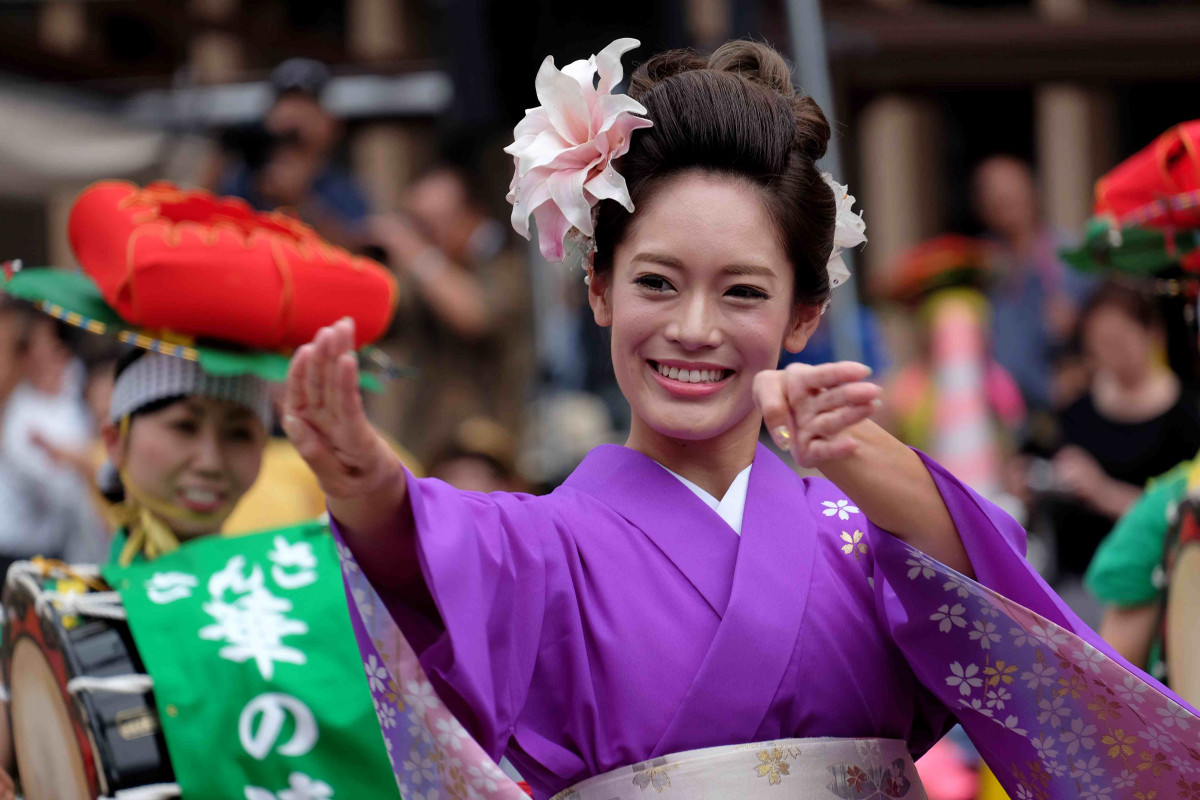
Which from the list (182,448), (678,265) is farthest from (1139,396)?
(678,265)

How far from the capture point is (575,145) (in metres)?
2.12

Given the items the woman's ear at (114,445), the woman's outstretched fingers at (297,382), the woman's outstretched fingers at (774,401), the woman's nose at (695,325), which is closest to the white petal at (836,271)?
the woman's nose at (695,325)

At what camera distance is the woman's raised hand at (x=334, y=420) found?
1638mm

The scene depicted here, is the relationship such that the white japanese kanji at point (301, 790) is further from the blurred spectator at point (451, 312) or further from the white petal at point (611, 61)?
the blurred spectator at point (451, 312)

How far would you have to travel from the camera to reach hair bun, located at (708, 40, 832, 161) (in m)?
2.21

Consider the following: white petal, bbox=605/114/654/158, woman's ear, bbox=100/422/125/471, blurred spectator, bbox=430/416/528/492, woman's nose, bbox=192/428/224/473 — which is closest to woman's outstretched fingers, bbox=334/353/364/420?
white petal, bbox=605/114/654/158

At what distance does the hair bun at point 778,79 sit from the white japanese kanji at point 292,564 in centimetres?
134

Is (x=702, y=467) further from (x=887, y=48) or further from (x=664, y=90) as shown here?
(x=887, y=48)

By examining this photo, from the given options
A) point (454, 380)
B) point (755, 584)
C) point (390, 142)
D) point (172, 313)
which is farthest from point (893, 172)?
point (755, 584)

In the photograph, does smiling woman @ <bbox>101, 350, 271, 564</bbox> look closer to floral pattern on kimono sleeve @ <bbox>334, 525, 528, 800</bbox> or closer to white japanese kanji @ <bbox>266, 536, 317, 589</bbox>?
white japanese kanji @ <bbox>266, 536, 317, 589</bbox>

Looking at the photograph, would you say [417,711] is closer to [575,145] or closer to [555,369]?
[575,145]

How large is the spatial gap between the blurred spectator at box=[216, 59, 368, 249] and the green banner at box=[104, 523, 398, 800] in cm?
256

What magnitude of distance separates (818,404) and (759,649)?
1.43 feet

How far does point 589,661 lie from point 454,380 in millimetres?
3632
